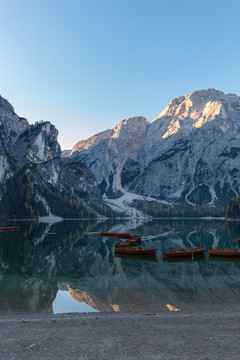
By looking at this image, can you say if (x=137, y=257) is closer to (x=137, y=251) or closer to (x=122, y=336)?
(x=137, y=251)

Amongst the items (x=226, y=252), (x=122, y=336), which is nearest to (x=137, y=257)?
(x=226, y=252)

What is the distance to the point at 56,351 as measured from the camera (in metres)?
13.7

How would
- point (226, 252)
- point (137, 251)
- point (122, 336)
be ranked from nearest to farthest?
point (122, 336), point (226, 252), point (137, 251)

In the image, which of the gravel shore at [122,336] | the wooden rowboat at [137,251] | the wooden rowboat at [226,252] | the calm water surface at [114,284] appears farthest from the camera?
the wooden rowboat at [137,251]

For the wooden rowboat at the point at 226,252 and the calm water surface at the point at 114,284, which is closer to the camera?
the calm water surface at the point at 114,284

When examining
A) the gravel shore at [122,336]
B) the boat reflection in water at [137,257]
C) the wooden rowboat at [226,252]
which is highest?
the gravel shore at [122,336]

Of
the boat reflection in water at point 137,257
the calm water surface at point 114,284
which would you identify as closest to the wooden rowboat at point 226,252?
the calm water surface at point 114,284

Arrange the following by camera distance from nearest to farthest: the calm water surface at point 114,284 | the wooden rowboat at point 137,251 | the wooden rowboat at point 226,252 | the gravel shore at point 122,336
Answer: the gravel shore at point 122,336, the calm water surface at point 114,284, the wooden rowboat at point 226,252, the wooden rowboat at point 137,251

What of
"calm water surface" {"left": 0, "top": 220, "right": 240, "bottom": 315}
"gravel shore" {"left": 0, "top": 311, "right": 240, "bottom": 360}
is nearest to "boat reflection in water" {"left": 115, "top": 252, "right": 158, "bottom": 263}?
"calm water surface" {"left": 0, "top": 220, "right": 240, "bottom": 315}

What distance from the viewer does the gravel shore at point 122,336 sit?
43.3 feet

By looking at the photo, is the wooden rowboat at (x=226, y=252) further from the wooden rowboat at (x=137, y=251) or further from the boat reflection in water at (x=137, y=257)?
the boat reflection in water at (x=137, y=257)

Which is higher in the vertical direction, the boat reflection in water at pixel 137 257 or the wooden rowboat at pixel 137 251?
the wooden rowboat at pixel 137 251

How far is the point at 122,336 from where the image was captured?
1612 cm

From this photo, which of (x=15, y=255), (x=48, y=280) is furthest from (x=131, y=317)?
(x=15, y=255)
